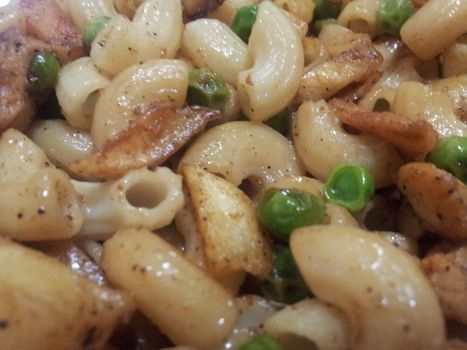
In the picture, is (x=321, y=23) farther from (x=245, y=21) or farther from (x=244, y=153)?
(x=244, y=153)

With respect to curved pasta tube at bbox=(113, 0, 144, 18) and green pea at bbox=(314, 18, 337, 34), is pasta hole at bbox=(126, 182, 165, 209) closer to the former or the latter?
curved pasta tube at bbox=(113, 0, 144, 18)

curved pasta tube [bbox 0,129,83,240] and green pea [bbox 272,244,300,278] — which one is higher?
curved pasta tube [bbox 0,129,83,240]

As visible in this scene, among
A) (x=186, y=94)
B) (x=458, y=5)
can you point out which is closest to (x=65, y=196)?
(x=186, y=94)

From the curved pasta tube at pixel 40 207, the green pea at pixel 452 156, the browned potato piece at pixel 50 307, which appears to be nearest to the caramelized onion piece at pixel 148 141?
the curved pasta tube at pixel 40 207

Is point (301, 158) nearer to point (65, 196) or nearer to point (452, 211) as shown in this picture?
point (452, 211)

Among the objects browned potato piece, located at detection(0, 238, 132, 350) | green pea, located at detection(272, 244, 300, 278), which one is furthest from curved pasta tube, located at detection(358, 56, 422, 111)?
browned potato piece, located at detection(0, 238, 132, 350)
